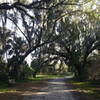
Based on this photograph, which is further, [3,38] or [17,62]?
[3,38]

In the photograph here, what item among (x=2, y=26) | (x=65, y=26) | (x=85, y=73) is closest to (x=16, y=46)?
(x=2, y=26)

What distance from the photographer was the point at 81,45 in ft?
148

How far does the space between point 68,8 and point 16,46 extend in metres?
16.5

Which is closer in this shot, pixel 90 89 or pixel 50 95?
pixel 50 95

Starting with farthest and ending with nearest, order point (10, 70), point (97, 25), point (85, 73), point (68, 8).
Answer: point (85, 73) < point (97, 25) < point (10, 70) < point (68, 8)

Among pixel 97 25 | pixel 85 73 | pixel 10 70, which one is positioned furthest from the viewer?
pixel 85 73

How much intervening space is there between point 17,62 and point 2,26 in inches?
245

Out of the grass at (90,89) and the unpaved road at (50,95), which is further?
the grass at (90,89)

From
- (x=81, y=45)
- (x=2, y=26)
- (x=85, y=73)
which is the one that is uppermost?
(x=2, y=26)

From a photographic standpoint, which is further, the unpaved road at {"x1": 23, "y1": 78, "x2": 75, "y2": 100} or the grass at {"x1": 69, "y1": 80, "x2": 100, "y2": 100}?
the grass at {"x1": 69, "y1": 80, "x2": 100, "y2": 100}

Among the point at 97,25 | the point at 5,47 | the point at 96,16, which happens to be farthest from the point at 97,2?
the point at 5,47

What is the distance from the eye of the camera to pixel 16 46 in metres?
45.8

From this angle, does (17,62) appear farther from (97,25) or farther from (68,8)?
(97,25)

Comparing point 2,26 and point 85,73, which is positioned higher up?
point 2,26
